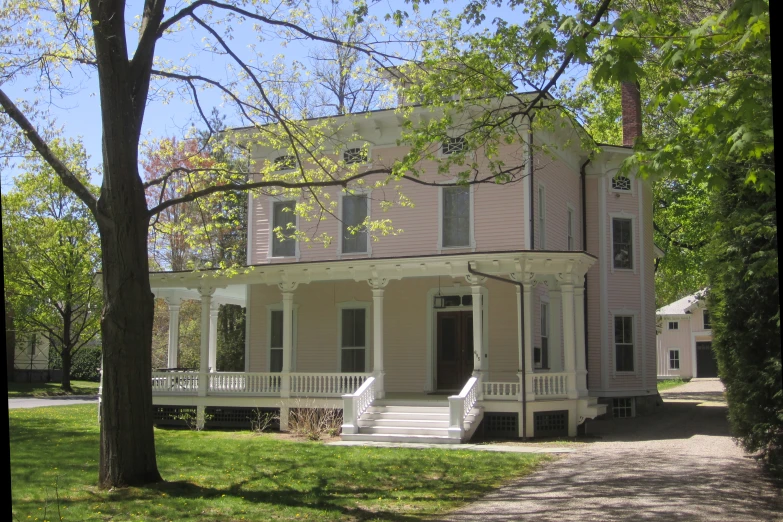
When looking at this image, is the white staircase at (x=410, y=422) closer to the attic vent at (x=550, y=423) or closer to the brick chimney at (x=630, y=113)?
the attic vent at (x=550, y=423)

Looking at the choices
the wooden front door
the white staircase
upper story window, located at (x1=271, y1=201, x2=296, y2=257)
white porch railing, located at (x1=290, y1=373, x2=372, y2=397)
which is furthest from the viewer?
upper story window, located at (x1=271, y1=201, x2=296, y2=257)

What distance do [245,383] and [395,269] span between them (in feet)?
16.5

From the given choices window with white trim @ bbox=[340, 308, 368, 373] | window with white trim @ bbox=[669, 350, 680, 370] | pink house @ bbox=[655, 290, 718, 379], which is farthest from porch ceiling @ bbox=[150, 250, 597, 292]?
window with white trim @ bbox=[669, 350, 680, 370]

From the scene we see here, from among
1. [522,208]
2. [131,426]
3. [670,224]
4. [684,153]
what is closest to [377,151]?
[522,208]

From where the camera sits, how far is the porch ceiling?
671 inches

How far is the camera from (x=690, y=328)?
55031mm

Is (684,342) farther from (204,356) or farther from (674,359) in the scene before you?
(204,356)

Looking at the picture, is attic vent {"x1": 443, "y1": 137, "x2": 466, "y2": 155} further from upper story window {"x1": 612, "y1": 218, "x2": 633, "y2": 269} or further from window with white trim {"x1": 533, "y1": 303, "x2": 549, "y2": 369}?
upper story window {"x1": 612, "y1": 218, "x2": 633, "y2": 269}

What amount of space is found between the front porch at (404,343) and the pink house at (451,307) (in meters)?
0.04

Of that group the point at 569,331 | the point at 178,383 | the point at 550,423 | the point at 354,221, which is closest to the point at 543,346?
the point at 569,331

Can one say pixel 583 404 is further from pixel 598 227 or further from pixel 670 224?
pixel 670 224

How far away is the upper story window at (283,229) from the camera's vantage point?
71.4ft

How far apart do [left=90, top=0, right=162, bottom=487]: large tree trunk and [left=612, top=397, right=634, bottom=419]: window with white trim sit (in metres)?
15.7

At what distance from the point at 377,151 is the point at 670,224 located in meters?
19.7
